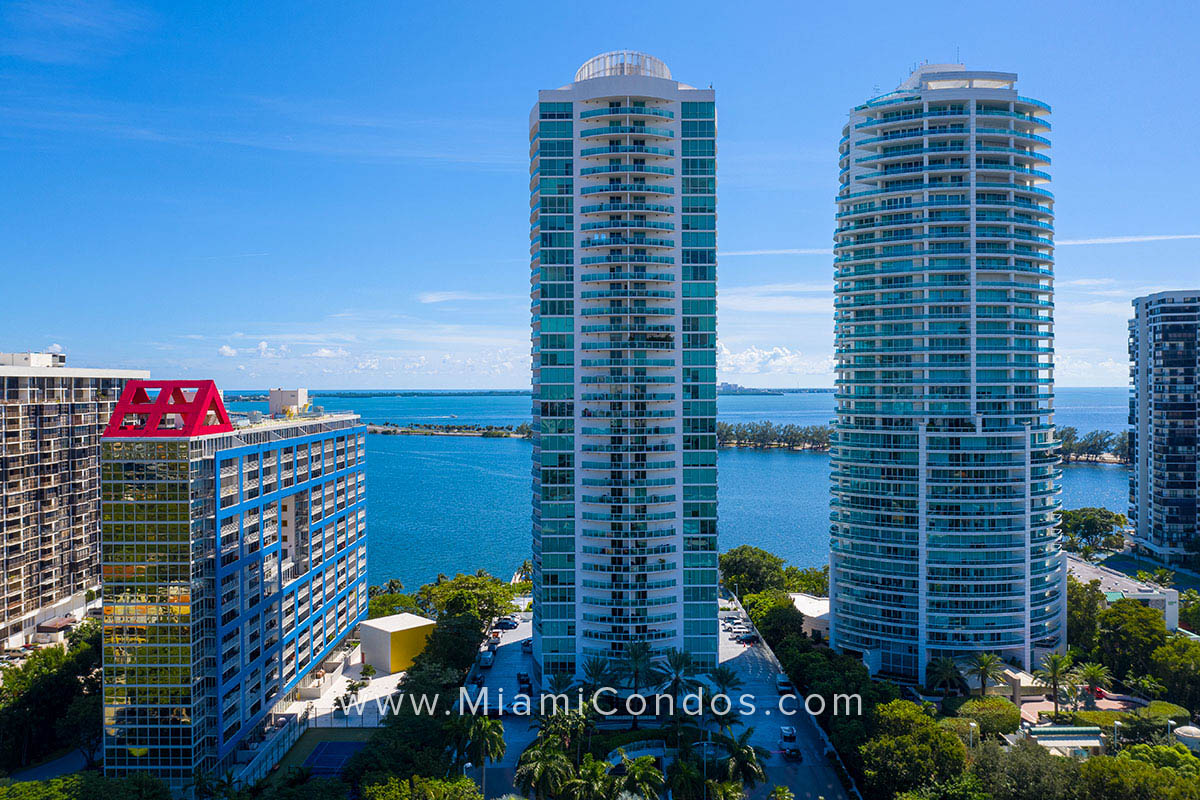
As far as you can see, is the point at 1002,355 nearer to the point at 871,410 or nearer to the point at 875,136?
the point at 871,410

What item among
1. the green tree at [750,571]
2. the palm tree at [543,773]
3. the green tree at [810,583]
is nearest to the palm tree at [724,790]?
the palm tree at [543,773]

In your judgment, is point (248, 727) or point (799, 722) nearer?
point (248, 727)

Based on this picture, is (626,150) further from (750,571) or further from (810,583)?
(810,583)

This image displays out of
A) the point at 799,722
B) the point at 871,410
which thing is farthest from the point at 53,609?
the point at 871,410

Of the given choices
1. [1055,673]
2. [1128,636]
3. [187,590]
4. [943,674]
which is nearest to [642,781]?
[187,590]

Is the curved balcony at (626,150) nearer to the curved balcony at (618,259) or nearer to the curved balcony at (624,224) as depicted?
the curved balcony at (624,224)

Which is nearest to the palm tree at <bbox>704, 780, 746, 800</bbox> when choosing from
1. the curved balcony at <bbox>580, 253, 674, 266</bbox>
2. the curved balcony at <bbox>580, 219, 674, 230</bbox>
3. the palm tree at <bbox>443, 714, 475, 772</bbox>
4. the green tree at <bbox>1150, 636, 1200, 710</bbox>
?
the palm tree at <bbox>443, 714, 475, 772</bbox>
